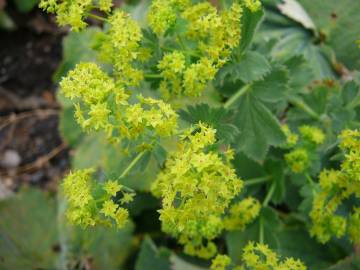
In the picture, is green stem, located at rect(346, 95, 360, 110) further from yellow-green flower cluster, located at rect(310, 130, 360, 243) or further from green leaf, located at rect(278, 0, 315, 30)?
green leaf, located at rect(278, 0, 315, 30)

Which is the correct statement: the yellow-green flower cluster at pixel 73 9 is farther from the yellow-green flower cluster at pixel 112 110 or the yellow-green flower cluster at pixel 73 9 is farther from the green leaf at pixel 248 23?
the green leaf at pixel 248 23

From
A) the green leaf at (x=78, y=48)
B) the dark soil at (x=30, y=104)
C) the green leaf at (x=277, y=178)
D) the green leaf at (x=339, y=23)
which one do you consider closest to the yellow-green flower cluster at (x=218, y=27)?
the green leaf at (x=277, y=178)

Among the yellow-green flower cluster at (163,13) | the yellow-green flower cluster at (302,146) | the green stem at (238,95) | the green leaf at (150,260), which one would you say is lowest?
the green leaf at (150,260)

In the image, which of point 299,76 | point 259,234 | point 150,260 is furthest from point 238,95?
point 150,260

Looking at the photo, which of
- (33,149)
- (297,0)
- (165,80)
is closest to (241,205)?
(165,80)

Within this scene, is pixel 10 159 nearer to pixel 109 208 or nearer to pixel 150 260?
pixel 150 260

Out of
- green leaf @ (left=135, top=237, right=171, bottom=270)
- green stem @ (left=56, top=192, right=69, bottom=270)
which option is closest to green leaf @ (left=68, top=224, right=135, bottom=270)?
green stem @ (left=56, top=192, right=69, bottom=270)
